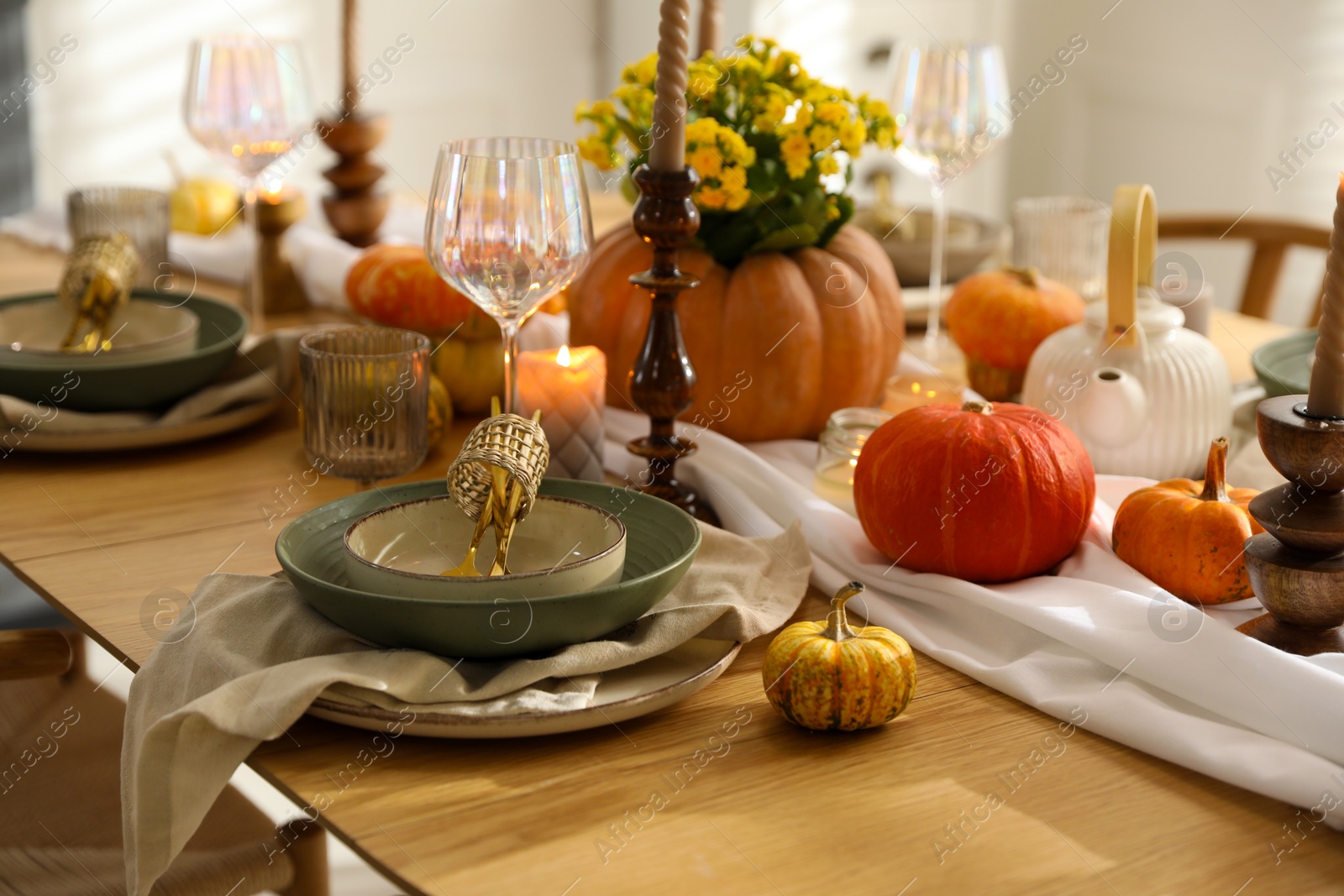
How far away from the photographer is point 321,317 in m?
1.67

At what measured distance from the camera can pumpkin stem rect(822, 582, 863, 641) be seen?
770mm

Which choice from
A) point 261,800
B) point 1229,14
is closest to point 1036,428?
point 261,800

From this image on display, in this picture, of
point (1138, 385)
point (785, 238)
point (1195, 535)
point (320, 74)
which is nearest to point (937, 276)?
point (785, 238)

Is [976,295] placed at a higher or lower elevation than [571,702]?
higher

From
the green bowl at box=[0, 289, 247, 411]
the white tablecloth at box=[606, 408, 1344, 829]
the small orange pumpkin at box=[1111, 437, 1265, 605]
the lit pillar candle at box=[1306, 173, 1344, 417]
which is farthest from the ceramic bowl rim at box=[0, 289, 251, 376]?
the lit pillar candle at box=[1306, 173, 1344, 417]

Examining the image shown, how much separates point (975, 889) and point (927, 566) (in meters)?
0.34

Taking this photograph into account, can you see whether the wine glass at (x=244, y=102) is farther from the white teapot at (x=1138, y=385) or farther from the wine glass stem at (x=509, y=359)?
the white teapot at (x=1138, y=385)

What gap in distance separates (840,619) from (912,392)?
1.52ft

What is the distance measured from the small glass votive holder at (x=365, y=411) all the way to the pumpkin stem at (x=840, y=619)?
45cm

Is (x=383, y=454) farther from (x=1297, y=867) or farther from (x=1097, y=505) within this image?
(x=1297, y=867)

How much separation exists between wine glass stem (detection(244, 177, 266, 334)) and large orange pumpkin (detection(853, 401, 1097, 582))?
0.94 metres

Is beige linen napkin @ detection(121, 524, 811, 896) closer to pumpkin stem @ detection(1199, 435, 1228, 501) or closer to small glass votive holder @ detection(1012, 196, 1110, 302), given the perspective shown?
pumpkin stem @ detection(1199, 435, 1228, 501)

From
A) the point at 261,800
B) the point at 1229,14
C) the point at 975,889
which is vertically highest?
the point at 1229,14

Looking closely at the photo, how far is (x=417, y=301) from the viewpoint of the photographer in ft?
4.37
